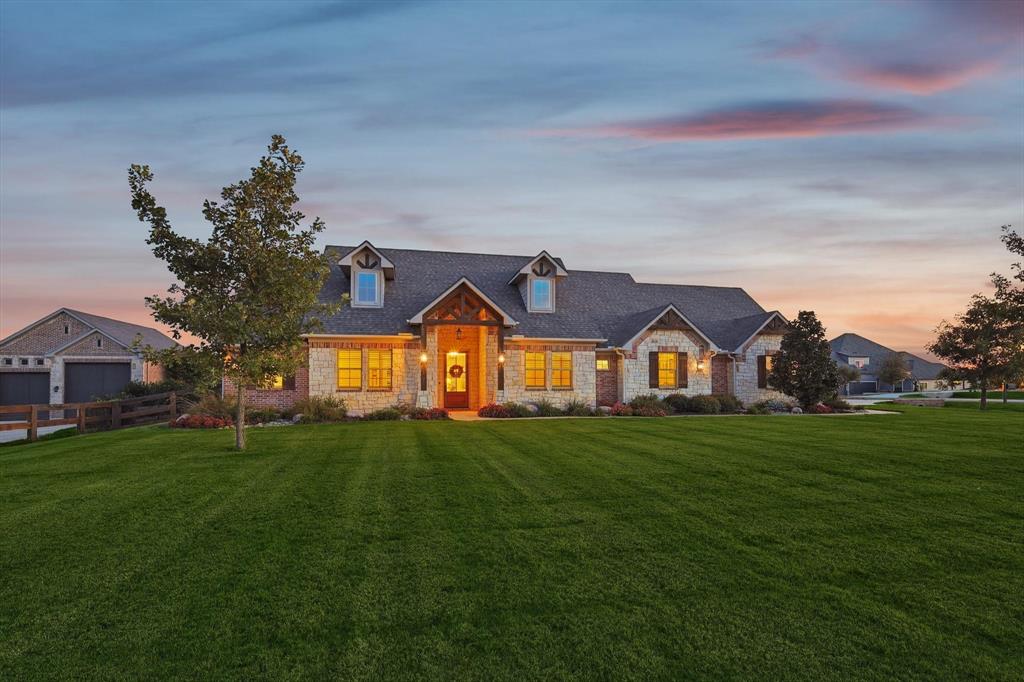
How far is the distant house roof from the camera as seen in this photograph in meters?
60.5

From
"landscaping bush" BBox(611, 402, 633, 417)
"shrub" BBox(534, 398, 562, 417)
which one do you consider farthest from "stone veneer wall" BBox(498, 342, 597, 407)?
"landscaping bush" BBox(611, 402, 633, 417)

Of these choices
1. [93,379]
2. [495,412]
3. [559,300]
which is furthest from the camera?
[93,379]

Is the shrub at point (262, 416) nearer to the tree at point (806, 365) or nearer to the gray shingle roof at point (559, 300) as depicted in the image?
the gray shingle roof at point (559, 300)

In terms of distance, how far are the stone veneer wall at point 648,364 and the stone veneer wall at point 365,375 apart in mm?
10324


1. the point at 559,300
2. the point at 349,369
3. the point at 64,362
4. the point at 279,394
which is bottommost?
the point at 279,394

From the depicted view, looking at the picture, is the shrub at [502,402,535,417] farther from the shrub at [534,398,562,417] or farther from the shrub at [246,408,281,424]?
the shrub at [246,408,281,424]

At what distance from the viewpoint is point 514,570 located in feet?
15.8

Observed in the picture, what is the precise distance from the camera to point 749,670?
3.20m

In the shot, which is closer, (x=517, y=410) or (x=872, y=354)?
(x=517, y=410)

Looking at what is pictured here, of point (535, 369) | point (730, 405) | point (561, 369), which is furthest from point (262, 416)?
point (730, 405)

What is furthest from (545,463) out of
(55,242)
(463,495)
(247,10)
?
(55,242)

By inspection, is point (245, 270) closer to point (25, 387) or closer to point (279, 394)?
point (279, 394)

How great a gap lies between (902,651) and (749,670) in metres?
1.17

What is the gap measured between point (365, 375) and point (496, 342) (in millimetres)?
5836
